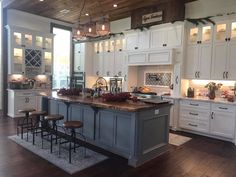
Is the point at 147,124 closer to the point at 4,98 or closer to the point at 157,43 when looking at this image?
the point at 157,43

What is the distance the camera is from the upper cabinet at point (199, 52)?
5.15 metres

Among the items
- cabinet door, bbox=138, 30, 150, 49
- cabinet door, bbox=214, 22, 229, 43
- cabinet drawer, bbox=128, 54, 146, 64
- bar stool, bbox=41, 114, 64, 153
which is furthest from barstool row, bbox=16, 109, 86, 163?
cabinet door, bbox=214, 22, 229, 43

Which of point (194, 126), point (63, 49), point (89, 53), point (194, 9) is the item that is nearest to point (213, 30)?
point (194, 9)

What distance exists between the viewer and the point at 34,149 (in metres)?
3.89

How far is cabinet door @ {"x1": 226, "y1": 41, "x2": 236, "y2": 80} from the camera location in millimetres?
4730

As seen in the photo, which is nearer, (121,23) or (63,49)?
(121,23)

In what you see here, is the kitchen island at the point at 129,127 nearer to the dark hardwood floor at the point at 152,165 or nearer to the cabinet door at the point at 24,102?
the dark hardwood floor at the point at 152,165

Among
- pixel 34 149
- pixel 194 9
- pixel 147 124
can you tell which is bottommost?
pixel 34 149

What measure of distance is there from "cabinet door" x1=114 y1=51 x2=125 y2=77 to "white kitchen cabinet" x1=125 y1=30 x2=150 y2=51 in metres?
0.55

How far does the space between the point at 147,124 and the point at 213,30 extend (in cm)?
321

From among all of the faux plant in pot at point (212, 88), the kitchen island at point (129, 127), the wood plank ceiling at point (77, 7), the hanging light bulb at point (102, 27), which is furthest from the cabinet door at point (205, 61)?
the hanging light bulb at point (102, 27)

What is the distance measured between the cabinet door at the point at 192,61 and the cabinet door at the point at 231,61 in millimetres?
772

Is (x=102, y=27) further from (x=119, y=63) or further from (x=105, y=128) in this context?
(x=119, y=63)

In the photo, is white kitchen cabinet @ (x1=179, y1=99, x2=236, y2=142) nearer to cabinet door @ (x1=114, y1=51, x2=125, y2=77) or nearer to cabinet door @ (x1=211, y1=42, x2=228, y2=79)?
cabinet door @ (x1=211, y1=42, x2=228, y2=79)
